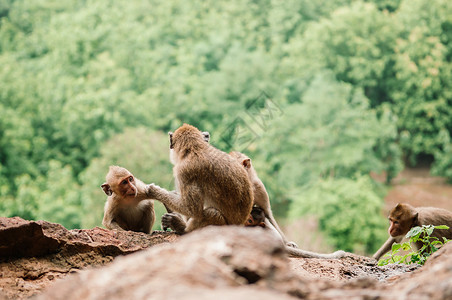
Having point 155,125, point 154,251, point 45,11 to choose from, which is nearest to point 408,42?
point 155,125

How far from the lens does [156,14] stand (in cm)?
3116

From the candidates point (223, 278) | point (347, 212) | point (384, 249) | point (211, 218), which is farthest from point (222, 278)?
point (347, 212)

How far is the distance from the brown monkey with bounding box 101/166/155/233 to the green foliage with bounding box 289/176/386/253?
49.8 ft

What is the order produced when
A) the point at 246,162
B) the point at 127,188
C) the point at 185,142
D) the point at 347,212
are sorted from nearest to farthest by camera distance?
the point at 185,142
the point at 127,188
the point at 246,162
the point at 347,212

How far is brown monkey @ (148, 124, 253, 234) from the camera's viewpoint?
4.08m

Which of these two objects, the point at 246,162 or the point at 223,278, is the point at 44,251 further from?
the point at 223,278

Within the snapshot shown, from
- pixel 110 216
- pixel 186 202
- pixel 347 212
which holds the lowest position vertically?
pixel 347 212

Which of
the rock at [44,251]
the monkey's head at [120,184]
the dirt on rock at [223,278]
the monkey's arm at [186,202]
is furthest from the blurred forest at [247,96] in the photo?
the dirt on rock at [223,278]

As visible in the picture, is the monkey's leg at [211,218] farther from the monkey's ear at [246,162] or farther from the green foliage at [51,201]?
the green foliage at [51,201]

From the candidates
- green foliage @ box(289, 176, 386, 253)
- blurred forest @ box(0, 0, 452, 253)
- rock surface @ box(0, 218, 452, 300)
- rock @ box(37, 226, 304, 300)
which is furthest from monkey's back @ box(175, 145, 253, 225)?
green foliage @ box(289, 176, 386, 253)

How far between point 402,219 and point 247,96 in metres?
18.8

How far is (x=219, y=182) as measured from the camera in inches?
161

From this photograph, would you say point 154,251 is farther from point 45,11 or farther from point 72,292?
point 45,11

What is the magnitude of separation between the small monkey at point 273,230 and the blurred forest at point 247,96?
11254 mm
